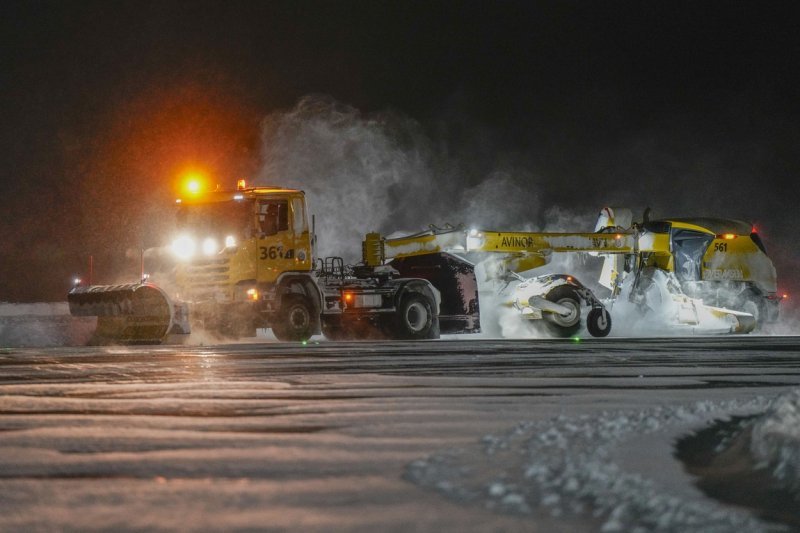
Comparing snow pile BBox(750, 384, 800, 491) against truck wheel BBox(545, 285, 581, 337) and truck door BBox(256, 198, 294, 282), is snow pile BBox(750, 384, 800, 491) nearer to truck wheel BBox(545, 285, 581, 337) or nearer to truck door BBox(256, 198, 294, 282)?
truck door BBox(256, 198, 294, 282)

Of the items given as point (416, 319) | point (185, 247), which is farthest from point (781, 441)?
point (185, 247)

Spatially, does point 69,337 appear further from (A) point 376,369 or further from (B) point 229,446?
(B) point 229,446

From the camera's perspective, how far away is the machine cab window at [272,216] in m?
18.3

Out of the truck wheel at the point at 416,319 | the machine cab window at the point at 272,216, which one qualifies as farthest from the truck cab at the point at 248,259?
the truck wheel at the point at 416,319

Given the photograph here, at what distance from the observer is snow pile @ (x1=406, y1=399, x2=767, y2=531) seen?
11.3ft

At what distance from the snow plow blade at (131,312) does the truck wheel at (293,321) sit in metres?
1.87

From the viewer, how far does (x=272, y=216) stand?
1838cm

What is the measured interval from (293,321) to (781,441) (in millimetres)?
14646

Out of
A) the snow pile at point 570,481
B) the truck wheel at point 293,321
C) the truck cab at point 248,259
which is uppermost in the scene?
the truck cab at point 248,259

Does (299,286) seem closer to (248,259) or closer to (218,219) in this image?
(248,259)

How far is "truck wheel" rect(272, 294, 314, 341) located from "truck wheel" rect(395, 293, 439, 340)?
5.99 feet

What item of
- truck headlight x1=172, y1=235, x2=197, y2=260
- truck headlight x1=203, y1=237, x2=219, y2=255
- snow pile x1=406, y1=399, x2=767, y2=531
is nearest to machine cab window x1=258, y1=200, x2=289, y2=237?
truck headlight x1=203, y1=237, x2=219, y2=255

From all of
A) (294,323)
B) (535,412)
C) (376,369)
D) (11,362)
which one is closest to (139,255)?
(294,323)

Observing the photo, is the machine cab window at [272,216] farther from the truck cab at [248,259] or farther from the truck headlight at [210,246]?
the truck headlight at [210,246]
